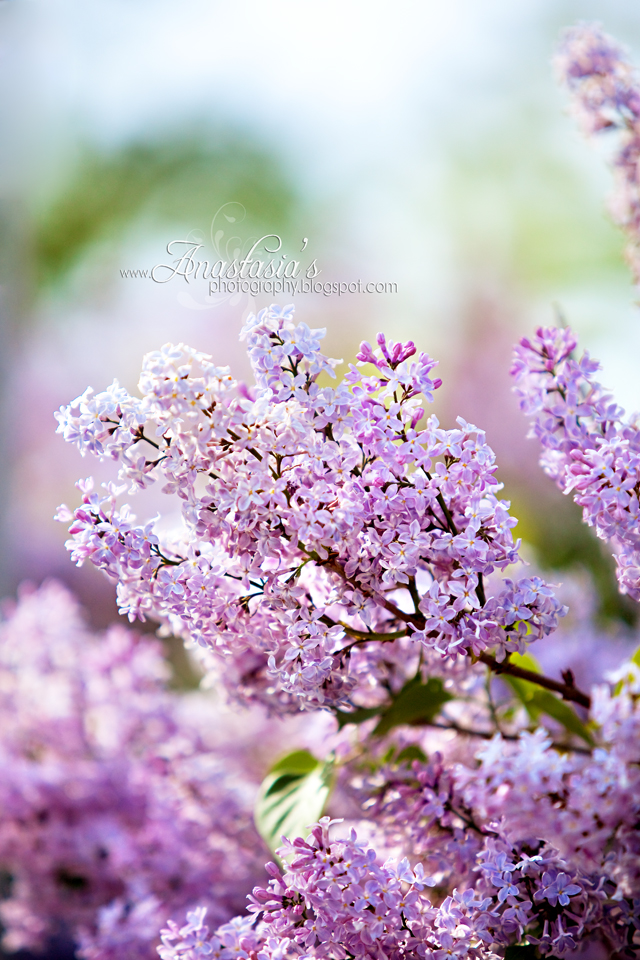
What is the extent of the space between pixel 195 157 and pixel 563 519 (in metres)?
1.56

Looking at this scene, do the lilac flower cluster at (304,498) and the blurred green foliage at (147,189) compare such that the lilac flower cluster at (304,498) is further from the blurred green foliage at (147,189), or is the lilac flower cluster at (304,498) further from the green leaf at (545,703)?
the blurred green foliage at (147,189)

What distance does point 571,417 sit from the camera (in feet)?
0.96

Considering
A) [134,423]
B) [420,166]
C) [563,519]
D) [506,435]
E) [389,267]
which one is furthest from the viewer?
[420,166]

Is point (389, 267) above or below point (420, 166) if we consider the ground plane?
below

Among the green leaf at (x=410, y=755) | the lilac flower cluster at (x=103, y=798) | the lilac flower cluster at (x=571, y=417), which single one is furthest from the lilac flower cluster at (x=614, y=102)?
the lilac flower cluster at (x=103, y=798)

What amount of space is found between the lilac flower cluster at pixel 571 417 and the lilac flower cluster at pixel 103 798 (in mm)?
335

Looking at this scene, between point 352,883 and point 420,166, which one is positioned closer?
point 352,883

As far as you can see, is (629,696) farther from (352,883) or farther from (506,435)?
(506,435)

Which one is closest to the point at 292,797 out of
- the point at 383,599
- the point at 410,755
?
the point at 410,755

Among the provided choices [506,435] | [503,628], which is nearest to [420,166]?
[506,435]

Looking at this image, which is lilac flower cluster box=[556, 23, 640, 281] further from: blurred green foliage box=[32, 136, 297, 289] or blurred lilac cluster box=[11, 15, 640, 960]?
blurred green foliage box=[32, 136, 297, 289]

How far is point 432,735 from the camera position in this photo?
1.52 ft

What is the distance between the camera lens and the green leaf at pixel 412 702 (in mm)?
354

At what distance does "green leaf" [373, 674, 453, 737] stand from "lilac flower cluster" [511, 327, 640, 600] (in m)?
0.11
